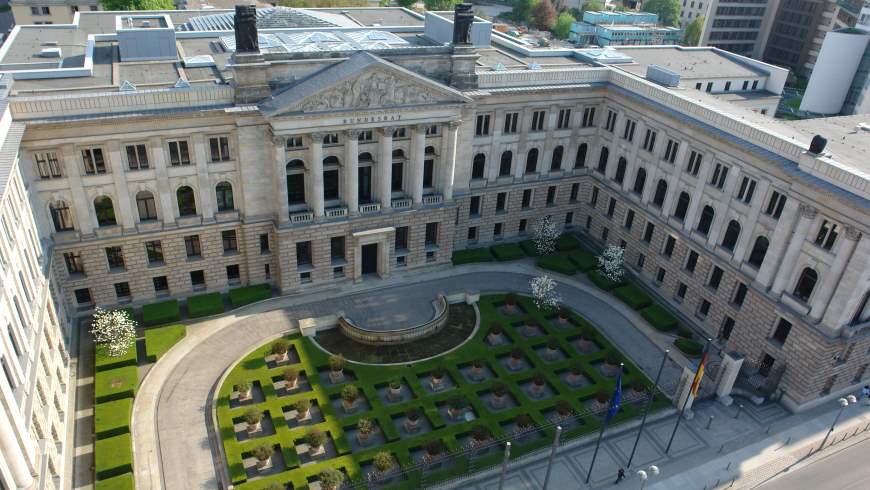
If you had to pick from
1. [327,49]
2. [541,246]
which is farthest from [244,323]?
[541,246]

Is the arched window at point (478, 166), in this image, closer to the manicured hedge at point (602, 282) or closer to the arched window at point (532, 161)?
the arched window at point (532, 161)

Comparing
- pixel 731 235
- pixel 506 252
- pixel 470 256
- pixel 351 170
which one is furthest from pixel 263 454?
pixel 731 235

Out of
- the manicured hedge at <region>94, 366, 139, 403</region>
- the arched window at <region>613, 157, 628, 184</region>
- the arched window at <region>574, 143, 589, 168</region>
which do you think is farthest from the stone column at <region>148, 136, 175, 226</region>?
the arched window at <region>613, 157, 628, 184</region>

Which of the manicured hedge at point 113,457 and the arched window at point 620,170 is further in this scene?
the arched window at point 620,170

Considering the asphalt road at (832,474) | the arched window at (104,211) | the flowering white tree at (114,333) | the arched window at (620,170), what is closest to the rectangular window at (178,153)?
the arched window at (104,211)

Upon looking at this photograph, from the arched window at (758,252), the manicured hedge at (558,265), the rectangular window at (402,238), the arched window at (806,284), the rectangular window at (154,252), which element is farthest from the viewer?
the manicured hedge at (558,265)
